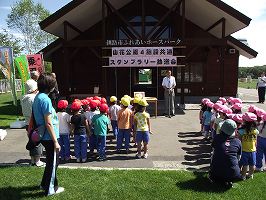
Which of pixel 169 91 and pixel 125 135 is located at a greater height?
pixel 169 91

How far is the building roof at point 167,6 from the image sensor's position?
14.4m

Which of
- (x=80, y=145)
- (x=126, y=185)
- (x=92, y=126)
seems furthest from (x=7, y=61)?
Result: (x=126, y=185)

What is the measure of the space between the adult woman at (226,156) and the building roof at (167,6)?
32.9ft

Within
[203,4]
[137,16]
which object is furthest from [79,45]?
[203,4]

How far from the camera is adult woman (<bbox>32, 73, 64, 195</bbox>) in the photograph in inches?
193

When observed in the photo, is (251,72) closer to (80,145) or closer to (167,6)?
(167,6)

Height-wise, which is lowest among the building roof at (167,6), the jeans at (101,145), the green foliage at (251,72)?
the jeans at (101,145)

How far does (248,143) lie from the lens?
6129mm

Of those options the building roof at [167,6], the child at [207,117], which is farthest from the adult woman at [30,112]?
the building roof at [167,6]

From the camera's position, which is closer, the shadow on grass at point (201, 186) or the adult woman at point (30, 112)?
the shadow on grass at point (201, 186)

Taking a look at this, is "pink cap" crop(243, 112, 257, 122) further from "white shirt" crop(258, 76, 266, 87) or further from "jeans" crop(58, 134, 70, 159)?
"white shirt" crop(258, 76, 266, 87)

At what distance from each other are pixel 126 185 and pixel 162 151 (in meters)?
2.82

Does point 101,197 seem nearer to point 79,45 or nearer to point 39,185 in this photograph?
point 39,185

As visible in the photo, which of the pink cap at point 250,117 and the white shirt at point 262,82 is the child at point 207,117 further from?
the white shirt at point 262,82
